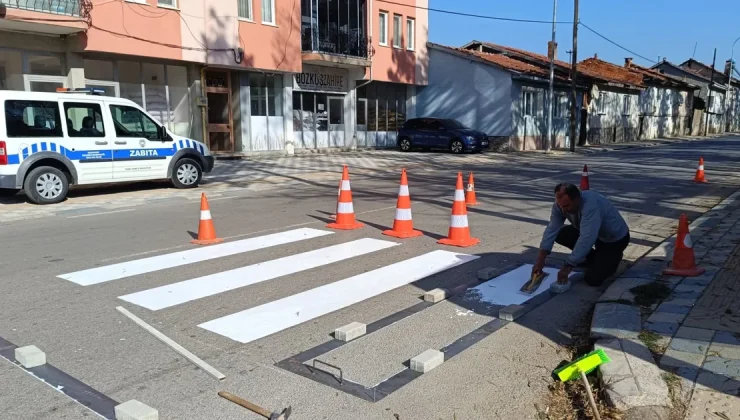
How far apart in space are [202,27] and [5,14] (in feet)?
22.1

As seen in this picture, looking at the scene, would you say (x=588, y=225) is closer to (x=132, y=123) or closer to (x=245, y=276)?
(x=245, y=276)

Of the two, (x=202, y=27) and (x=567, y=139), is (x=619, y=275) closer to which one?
(x=202, y=27)

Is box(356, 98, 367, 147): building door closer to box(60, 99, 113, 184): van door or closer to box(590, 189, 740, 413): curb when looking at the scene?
box(60, 99, 113, 184): van door

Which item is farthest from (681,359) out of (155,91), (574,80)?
(574,80)

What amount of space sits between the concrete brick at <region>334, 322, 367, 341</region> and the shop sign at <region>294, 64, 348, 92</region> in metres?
23.0

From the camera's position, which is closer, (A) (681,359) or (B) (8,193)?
(A) (681,359)

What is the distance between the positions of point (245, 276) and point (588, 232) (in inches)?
138

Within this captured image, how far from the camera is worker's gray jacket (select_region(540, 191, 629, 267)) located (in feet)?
18.0

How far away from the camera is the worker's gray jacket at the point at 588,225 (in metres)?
5.50

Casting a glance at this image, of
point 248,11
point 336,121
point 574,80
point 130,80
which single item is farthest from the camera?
point 574,80

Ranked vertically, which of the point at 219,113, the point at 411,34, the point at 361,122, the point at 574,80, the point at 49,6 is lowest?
the point at 361,122

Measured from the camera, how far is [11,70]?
17.7m

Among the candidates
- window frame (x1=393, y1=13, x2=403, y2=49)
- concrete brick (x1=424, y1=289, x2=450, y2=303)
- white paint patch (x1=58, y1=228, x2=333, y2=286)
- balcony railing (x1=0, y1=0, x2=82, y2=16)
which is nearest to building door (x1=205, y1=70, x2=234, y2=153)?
balcony railing (x1=0, y1=0, x2=82, y2=16)

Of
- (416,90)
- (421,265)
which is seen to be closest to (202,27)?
(416,90)
